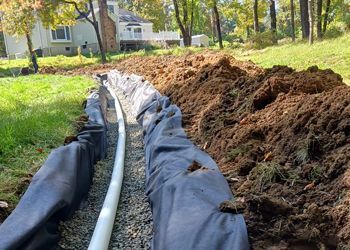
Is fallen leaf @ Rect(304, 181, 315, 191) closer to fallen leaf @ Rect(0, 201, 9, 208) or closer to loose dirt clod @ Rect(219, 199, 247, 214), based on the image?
loose dirt clod @ Rect(219, 199, 247, 214)

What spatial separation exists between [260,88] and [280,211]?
227 cm

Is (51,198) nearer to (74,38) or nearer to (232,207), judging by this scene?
(232,207)

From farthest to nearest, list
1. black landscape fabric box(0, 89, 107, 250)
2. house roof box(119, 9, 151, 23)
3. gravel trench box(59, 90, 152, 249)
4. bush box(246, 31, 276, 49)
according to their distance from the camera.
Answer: house roof box(119, 9, 151, 23)
bush box(246, 31, 276, 49)
gravel trench box(59, 90, 152, 249)
black landscape fabric box(0, 89, 107, 250)

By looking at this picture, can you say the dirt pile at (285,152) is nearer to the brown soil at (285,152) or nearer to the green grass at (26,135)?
the brown soil at (285,152)

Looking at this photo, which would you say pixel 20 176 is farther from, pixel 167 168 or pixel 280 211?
pixel 280 211

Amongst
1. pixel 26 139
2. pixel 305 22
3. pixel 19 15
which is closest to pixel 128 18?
pixel 19 15

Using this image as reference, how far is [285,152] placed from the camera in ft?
10.5

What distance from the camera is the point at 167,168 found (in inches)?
134

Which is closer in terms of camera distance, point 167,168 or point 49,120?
point 167,168

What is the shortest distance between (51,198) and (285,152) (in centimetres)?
182

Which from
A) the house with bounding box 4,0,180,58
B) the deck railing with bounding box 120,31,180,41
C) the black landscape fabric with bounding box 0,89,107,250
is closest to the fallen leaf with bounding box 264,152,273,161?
the black landscape fabric with bounding box 0,89,107,250

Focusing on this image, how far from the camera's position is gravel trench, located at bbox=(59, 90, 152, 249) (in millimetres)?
3070

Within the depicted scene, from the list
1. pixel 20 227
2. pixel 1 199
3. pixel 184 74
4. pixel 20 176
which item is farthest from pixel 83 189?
pixel 184 74

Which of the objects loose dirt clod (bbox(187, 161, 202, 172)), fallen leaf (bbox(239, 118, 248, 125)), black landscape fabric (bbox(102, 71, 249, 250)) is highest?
fallen leaf (bbox(239, 118, 248, 125))
